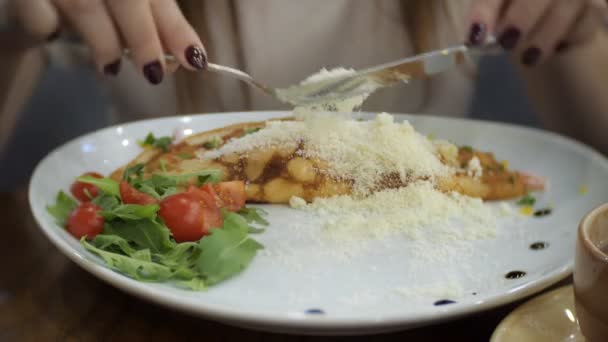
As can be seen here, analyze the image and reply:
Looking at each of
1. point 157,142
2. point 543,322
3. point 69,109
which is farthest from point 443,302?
point 69,109

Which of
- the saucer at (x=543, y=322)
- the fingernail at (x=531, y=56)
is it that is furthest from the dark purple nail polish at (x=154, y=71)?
the fingernail at (x=531, y=56)

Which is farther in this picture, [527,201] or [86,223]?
[527,201]

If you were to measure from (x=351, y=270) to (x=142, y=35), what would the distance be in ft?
1.33

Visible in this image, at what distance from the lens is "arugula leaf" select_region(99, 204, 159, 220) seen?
1.98 ft

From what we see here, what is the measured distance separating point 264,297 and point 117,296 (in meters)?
0.17

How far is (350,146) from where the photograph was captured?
2.42 feet

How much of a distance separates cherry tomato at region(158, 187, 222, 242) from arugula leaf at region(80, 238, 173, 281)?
2.2 inches

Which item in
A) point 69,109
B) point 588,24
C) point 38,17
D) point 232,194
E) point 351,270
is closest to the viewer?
point 351,270

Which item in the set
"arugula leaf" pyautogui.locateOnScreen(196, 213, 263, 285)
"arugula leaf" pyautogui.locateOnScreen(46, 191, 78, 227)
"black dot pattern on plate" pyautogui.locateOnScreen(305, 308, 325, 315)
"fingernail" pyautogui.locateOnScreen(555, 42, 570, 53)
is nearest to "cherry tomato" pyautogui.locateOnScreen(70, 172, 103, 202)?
"arugula leaf" pyautogui.locateOnScreen(46, 191, 78, 227)

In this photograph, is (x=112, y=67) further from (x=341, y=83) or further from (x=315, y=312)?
(x=315, y=312)

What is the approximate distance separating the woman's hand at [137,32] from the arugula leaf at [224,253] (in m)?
0.21

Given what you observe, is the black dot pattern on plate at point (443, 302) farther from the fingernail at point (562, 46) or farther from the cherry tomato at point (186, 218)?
the fingernail at point (562, 46)

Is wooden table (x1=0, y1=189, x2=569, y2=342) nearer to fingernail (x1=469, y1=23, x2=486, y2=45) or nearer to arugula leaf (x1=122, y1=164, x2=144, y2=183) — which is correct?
arugula leaf (x1=122, y1=164, x2=144, y2=183)

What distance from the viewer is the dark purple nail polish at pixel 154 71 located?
729 millimetres
